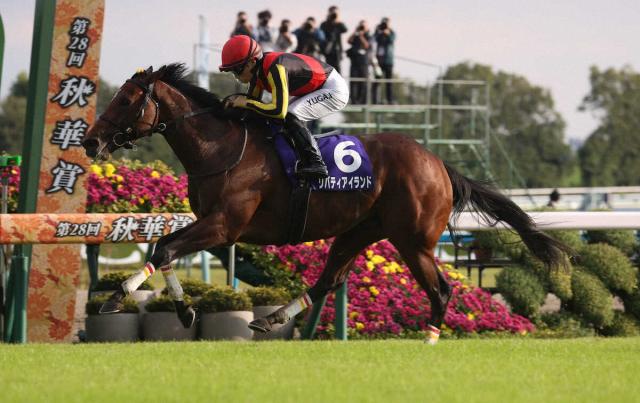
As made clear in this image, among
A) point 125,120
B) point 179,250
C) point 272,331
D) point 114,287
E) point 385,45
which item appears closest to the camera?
point 179,250

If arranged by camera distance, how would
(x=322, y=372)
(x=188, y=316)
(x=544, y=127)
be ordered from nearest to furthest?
(x=322, y=372) → (x=188, y=316) → (x=544, y=127)

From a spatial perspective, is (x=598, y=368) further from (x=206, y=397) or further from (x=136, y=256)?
(x=136, y=256)

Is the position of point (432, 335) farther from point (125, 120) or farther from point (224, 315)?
point (125, 120)

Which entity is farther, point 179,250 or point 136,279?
point 179,250

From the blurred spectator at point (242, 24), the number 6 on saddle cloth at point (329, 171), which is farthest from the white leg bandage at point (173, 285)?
the blurred spectator at point (242, 24)

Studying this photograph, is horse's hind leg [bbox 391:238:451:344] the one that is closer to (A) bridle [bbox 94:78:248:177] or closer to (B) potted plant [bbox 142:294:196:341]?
(A) bridle [bbox 94:78:248:177]

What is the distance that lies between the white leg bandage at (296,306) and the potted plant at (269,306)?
728 millimetres

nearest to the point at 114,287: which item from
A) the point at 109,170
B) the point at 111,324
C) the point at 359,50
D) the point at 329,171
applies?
the point at 111,324

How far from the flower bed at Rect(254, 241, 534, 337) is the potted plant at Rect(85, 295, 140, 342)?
120 centimetres

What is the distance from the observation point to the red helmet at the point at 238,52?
698cm

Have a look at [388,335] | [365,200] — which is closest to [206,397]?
[365,200]

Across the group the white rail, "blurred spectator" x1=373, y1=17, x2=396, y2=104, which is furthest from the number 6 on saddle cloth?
"blurred spectator" x1=373, y1=17, x2=396, y2=104

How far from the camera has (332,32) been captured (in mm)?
18172

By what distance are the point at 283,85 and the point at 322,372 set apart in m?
1.97
